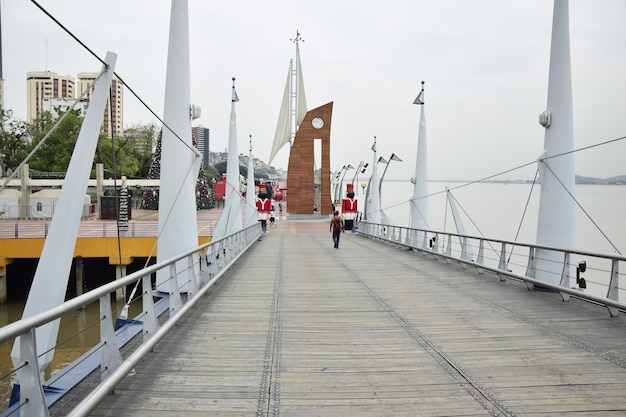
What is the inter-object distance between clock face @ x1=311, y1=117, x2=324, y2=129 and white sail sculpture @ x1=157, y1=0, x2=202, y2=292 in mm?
45731

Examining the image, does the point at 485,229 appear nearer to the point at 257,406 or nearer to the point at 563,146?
the point at 563,146

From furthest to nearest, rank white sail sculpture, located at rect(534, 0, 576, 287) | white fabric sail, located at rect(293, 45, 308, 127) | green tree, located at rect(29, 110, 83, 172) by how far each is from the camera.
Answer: white fabric sail, located at rect(293, 45, 308, 127) < green tree, located at rect(29, 110, 83, 172) < white sail sculpture, located at rect(534, 0, 576, 287)

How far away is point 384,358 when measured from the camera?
5934 millimetres

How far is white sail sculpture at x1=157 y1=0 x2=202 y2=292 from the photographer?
400 inches

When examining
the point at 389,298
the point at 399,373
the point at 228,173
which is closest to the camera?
the point at 399,373

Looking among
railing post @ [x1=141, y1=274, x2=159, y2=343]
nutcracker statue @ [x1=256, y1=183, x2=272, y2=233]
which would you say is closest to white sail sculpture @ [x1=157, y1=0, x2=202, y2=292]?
railing post @ [x1=141, y1=274, x2=159, y2=343]

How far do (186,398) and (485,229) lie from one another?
196 ft

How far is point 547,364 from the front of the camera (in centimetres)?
563

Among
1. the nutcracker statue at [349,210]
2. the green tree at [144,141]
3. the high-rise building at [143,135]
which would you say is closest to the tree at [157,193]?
the nutcracker statue at [349,210]

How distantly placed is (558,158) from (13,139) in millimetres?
58380

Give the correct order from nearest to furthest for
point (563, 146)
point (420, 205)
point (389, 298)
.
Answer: point (389, 298)
point (563, 146)
point (420, 205)

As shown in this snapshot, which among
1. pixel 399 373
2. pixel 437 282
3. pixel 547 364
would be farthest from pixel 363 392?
pixel 437 282

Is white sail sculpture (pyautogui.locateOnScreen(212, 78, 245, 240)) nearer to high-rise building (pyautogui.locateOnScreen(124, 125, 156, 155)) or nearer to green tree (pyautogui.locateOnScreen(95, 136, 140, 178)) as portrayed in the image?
green tree (pyautogui.locateOnScreen(95, 136, 140, 178))

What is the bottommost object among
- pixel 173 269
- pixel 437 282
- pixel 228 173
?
pixel 437 282
